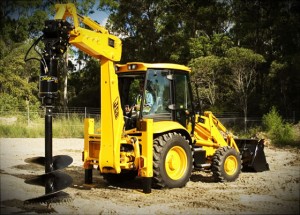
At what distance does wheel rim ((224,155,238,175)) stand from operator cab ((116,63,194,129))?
1.02 m

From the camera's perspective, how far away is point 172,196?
6277 millimetres

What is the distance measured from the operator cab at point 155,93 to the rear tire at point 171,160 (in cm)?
51

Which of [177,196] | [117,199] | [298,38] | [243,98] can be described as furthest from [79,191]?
[298,38]

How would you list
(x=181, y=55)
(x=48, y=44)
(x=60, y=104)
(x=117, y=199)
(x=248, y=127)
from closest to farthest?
(x=48, y=44), (x=117, y=199), (x=248, y=127), (x=181, y=55), (x=60, y=104)

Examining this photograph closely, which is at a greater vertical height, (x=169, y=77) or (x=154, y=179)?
(x=169, y=77)

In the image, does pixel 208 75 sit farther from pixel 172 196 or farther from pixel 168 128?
pixel 172 196

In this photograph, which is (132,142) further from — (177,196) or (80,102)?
(80,102)

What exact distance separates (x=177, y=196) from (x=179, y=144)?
0.96m

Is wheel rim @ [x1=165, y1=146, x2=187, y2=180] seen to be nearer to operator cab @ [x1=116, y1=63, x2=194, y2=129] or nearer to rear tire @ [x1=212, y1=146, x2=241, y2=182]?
operator cab @ [x1=116, y1=63, x2=194, y2=129]

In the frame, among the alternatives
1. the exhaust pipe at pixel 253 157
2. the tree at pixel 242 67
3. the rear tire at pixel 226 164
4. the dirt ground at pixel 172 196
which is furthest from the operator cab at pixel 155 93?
the tree at pixel 242 67

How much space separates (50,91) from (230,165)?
157 inches

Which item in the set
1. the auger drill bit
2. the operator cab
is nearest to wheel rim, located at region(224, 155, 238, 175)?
the operator cab

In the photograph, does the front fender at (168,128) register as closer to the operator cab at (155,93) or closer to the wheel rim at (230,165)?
the operator cab at (155,93)

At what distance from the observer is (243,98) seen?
23.7m
